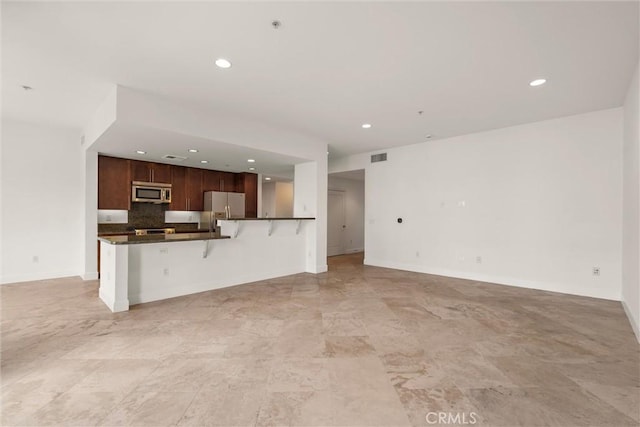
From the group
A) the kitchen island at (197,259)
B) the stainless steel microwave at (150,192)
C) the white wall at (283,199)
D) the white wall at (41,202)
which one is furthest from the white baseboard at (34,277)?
the white wall at (283,199)

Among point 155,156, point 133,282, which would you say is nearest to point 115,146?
point 155,156

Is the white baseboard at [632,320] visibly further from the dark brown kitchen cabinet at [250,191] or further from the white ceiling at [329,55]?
the dark brown kitchen cabinet at [250,191]

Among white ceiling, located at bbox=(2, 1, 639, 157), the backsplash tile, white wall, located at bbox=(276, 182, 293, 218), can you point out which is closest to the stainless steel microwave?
the backsplash tile

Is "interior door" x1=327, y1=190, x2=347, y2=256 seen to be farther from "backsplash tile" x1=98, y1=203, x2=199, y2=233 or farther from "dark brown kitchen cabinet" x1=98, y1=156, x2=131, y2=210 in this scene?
"dark brown kitchen cabinet" x1=98, y1=156, x2=131, y2=210

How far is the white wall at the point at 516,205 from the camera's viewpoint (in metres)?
4.31

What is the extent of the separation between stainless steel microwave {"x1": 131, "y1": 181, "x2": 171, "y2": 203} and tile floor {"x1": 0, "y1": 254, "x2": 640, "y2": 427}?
8.64 feet

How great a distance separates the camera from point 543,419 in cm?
174

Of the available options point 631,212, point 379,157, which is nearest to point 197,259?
point 379,157

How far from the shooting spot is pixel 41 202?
17.4 ft

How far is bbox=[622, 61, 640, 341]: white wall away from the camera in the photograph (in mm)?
3035

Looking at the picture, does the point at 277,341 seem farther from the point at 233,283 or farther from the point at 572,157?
the point at 572,157

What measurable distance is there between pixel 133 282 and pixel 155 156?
9.45 feet

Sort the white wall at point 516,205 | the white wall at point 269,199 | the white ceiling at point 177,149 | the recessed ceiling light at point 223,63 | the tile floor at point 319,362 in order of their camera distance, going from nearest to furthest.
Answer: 1. the tile floor at point 319,362
2. the recessed ceiling light at point 223,63
3. the white ceiling at point 177,149
4. the white wall at point 516,205
5. the white wall at point 269,199

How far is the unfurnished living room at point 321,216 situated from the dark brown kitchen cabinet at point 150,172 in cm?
4
